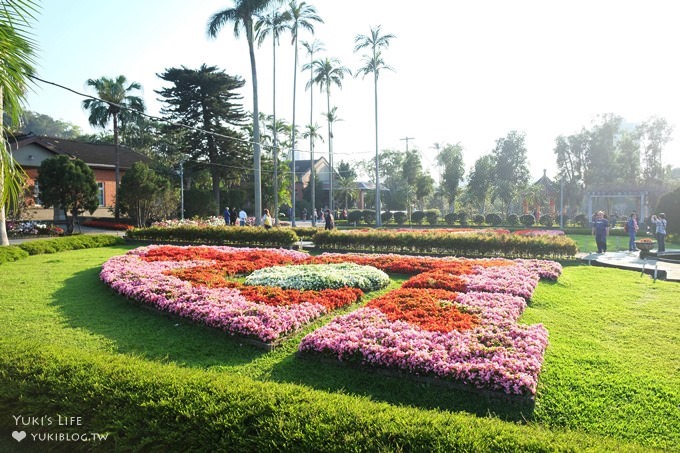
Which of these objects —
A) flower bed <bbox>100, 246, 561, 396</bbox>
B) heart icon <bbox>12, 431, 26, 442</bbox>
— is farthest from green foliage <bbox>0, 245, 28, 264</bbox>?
heart icon <bbox>12, 431, 26, 442</bbox>

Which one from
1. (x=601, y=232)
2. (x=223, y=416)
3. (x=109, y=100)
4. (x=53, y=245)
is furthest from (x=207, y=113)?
(x=223, y=416)

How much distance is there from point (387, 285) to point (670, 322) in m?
5.24

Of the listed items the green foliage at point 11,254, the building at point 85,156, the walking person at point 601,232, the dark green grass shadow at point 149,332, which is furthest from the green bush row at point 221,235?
the building at point 85,156

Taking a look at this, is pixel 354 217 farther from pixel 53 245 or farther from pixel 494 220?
pixel 53 245

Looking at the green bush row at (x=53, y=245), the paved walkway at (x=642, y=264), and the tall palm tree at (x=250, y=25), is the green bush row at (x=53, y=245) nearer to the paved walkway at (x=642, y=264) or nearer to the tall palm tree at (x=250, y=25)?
the tall palm tree at (x=250, y=25)

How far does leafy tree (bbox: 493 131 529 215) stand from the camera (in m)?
45.3

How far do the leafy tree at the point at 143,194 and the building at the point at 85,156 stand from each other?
5.42m

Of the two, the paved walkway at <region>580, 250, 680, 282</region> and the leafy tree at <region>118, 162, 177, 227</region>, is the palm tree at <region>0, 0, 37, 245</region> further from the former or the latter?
the leafy tree at <region>118, 162, 177, 227</region>

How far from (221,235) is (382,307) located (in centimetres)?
1310

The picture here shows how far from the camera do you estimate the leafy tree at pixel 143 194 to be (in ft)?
88.7

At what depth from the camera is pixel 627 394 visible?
4949mm

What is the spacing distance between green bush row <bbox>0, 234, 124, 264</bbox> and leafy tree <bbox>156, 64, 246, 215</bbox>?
57.7 ft

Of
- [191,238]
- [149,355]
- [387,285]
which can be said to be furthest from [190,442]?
[191,238]

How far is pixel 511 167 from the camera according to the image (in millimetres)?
45344
